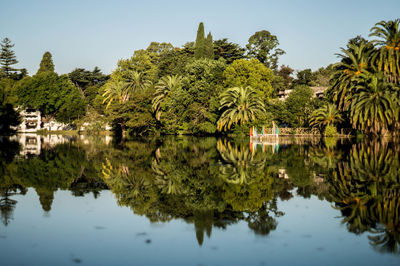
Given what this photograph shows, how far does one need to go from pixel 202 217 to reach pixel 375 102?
30.5 metres

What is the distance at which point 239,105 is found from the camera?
41500 millimetres

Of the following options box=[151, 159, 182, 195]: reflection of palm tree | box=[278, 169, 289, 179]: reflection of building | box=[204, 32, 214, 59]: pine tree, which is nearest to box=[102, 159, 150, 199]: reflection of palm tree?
box=[151, 159, 182, 195]: reflection of palm tree

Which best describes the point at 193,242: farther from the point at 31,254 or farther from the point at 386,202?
the point at 386,202

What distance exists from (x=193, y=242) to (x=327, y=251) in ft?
7.04

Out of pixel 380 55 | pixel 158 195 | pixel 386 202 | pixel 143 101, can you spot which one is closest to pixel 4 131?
pixel 143 101

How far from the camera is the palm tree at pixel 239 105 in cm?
4106

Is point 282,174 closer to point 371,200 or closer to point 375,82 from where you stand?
point 371,200

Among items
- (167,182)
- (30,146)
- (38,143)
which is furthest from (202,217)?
(38,143)

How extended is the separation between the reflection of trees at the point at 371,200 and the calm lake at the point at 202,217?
0.08 feet

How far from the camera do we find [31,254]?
19.0 ft

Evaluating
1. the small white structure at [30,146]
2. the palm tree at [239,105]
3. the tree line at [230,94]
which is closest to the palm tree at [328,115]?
the tree line at [230,94]

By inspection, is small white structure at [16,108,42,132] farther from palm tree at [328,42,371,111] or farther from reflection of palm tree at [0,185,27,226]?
reflection of palm tree at [0,185,27,226]

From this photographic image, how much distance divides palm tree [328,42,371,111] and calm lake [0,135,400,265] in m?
25.2

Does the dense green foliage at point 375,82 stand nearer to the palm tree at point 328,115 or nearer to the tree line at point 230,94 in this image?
the tree line at point 230,94
